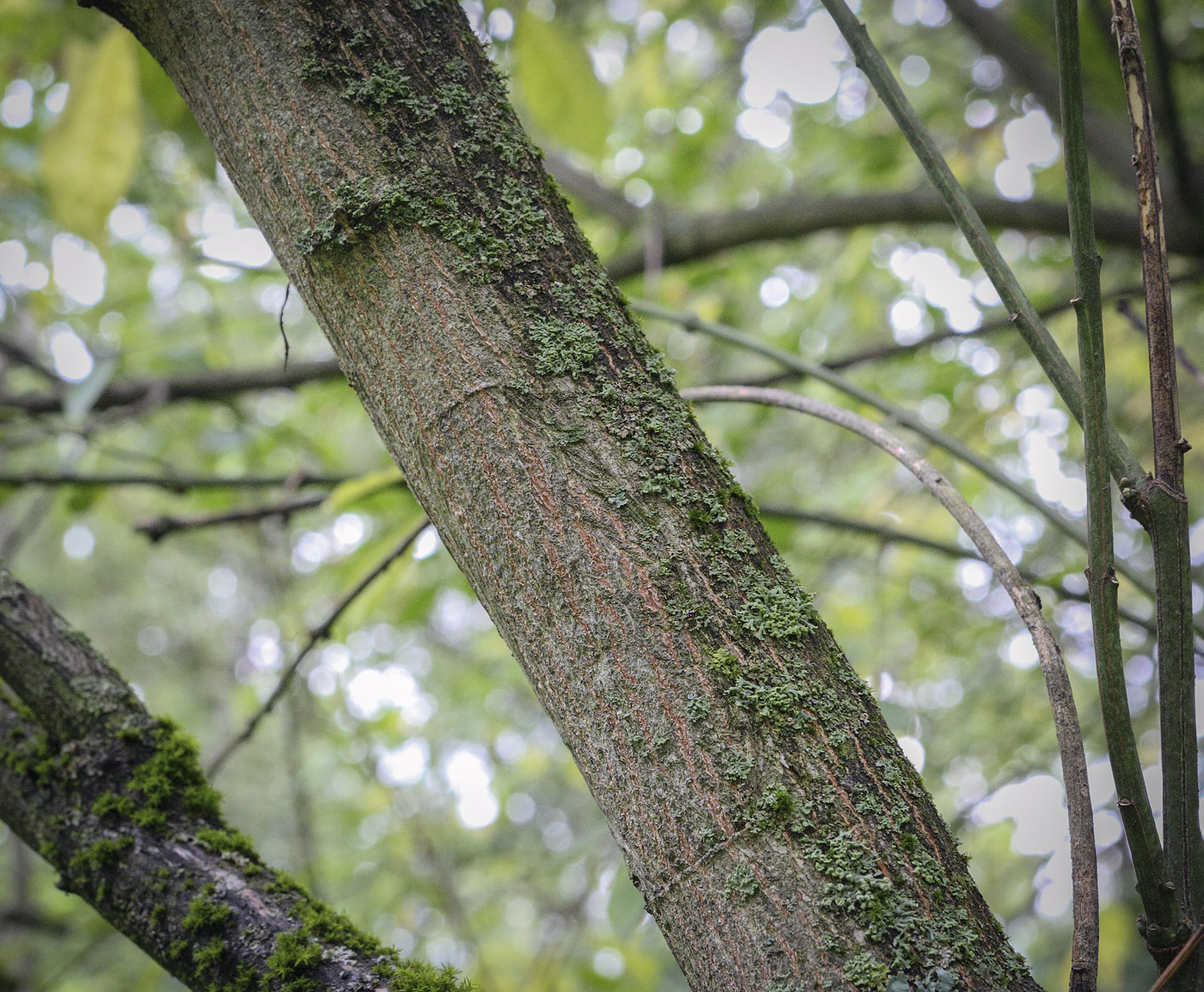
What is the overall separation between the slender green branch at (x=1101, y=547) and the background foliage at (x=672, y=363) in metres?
0.47

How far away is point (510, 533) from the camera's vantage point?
65 cm

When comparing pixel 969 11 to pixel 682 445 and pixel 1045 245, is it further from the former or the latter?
pixel 682 445

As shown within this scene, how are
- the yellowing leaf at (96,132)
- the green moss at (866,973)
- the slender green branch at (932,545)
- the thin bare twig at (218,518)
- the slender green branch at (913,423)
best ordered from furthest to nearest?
1. the yellowing leaf at (96,132)
2. the thin bare twig at (218,518)
3. the slender green branch at (932,545)
4. the slender green branch at (913,423)
5. the green moss at (866,973)

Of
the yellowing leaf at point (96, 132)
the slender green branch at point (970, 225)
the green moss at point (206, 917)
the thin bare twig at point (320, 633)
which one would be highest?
the yellowing leaf at point (96, 132)

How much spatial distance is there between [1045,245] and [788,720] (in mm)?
3099

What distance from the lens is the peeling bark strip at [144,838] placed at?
2.46ft

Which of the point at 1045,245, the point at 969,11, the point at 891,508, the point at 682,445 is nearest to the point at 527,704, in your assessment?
the point at 891,508

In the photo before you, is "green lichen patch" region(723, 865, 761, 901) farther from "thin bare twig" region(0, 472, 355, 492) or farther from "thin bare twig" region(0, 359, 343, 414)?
"thin bare twig" region(0, 359, 343, 414)

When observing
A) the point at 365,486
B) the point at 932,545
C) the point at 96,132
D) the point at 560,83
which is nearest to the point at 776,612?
the point at 365,486

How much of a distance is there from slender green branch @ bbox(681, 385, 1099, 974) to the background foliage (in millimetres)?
396

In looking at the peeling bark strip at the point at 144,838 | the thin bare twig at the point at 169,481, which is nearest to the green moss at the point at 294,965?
the peeling bark strip at the point at 144,838

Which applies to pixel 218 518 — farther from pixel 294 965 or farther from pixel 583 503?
pixel 583 503

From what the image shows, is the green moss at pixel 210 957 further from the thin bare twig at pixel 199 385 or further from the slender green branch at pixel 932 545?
the thin bare twig at pixel 199 385

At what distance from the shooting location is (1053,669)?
69cm
